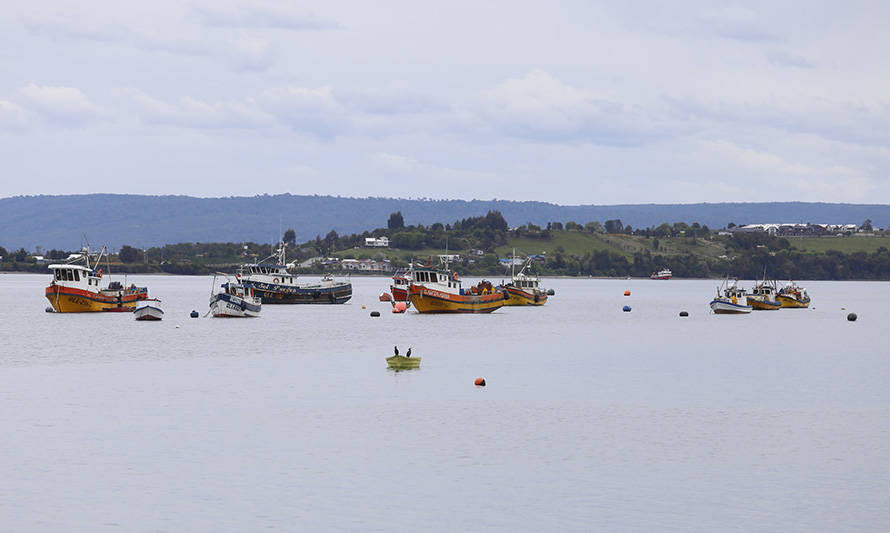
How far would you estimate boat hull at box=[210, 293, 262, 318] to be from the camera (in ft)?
405

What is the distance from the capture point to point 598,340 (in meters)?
101

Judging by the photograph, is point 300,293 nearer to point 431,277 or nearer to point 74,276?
point 431,277

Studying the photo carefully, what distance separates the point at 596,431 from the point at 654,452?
5088 mm

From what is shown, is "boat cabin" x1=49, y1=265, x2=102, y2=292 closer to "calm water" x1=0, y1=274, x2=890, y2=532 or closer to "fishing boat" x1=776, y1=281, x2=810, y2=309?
"calm water" x1=0, y1=274, x2=890, y2=532

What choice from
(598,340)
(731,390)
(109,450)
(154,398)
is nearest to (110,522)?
(109,450)

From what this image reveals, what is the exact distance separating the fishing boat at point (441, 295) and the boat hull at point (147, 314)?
29.3 meters

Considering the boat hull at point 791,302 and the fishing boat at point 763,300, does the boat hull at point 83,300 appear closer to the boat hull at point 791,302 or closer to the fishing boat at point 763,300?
the fishing boat at point 763,300

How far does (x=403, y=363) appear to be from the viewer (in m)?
69.8

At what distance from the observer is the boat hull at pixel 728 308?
501ft

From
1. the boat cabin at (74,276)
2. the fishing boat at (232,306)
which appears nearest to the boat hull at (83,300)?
the boat cabin at (74,276)

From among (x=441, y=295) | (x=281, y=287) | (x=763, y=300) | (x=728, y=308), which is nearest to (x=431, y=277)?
(x=441, y=295)

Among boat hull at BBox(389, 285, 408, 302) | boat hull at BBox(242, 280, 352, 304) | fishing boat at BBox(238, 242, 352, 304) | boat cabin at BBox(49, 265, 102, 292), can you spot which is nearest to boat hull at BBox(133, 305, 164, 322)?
boat cabin at BBox(49, 265, 102, 292)

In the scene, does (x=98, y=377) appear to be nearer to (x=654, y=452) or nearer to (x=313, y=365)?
(x=313, y=365)

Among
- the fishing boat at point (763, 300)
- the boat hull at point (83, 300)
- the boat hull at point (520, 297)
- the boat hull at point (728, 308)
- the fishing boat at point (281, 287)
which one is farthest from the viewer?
the boat hull at point (520, 297)
